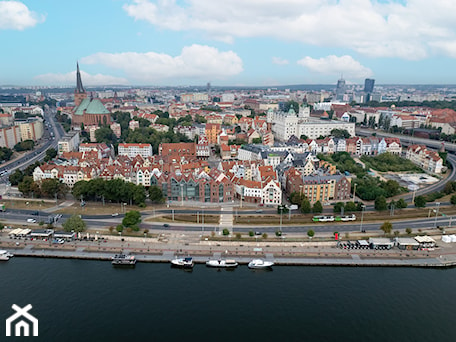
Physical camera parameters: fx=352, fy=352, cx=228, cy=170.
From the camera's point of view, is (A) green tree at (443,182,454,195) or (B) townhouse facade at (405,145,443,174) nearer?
(A) green tree at (443,182,454,195)

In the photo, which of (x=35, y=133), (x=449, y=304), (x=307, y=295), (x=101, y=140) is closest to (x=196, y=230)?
(x=307, y=295)

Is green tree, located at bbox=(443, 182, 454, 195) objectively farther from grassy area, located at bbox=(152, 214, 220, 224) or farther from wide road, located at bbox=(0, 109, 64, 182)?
wide road, located at bbox=(0, 109, 64, 182)

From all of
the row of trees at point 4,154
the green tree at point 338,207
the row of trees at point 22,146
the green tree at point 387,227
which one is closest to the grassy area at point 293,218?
the green tree at point 338,207

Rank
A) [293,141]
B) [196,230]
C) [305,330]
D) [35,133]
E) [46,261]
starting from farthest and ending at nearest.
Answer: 1. [35,133]
2. [293,141]
3. [196,230]
4. [46,261]
5. [305,330]

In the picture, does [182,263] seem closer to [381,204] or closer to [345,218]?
[345,218]

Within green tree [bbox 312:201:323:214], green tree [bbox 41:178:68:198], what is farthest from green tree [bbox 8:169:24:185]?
green tree [bbox 312:201:323:214]

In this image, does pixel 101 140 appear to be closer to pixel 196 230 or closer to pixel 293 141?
pixel 293 141

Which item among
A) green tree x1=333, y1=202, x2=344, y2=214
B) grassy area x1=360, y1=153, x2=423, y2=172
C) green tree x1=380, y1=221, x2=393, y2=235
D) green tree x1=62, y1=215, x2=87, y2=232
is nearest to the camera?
green tree x1=62, y1=215, x2=87, y2=232
